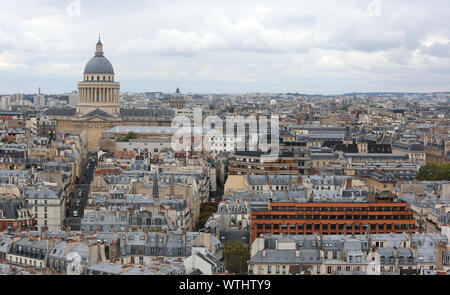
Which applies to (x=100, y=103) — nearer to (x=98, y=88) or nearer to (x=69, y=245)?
(x=98, y=88)

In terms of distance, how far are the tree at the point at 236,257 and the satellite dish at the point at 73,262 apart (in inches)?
240

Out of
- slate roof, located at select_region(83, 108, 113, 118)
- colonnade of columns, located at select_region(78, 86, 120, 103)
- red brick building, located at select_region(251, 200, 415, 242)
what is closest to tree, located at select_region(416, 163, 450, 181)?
red brick building, located at select_region(251, 200, 415, 242)

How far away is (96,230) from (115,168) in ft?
78.0

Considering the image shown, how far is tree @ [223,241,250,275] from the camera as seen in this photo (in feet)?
101

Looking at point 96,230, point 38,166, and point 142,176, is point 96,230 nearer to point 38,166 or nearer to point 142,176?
point 142,176

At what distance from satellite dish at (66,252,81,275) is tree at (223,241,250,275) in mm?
6099

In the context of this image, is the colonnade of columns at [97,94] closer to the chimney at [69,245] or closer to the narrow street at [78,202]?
the narrow street at [78,202]

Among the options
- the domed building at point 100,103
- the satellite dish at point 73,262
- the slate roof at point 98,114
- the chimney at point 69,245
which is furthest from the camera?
the domed building at point 100,103

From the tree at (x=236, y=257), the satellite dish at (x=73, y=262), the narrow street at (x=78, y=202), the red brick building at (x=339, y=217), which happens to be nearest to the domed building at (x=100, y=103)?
the narrow street at (x=78, y=202)

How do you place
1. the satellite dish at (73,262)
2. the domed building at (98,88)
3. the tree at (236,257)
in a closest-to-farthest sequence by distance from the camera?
1. the satellite dish at (73,262)
2. the tree at (236,257)
3. the domed building at (98,88)

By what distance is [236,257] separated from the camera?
104ft

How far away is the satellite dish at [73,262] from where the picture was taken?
26900 millimetres

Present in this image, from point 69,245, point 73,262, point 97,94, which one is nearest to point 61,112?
point 97,94
